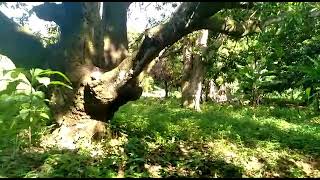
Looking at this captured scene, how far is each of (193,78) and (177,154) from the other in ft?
35.8

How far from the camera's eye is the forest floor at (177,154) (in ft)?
20.3

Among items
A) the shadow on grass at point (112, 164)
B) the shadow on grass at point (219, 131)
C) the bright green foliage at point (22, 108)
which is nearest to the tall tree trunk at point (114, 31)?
the shadow on grass at point (219, 131)

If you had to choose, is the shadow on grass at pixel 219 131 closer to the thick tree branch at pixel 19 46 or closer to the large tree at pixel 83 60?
the large tree at pixel 83 60

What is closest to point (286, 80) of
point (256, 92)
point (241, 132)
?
point (256, 92)

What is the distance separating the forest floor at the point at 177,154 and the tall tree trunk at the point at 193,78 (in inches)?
282

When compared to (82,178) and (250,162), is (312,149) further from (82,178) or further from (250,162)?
(82,178)

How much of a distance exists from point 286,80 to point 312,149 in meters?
10.1

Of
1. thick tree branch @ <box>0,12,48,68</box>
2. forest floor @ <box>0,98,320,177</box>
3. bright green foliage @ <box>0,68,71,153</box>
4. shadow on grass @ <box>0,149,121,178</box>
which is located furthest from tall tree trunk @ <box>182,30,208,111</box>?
shadow on grass @ <box>0,149,121,178</box>

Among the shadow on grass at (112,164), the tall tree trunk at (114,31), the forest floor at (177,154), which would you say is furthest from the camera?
the tall tree trunk at (114,31)

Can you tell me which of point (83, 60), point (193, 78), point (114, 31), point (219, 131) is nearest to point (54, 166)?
point (83, 60)

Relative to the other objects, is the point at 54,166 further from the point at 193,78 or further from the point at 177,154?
the point at 193,78

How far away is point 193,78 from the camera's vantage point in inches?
722

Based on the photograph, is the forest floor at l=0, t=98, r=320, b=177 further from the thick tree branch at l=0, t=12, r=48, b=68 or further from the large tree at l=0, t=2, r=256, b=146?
the thick tree branch at l=0, t=12, r=48, b=68

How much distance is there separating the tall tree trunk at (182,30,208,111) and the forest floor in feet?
23.5
